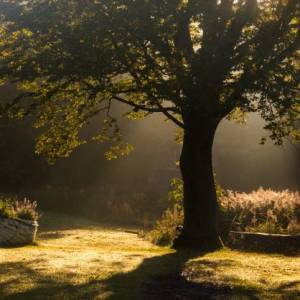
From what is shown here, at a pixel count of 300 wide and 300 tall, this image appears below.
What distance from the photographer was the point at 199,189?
16.2 metres

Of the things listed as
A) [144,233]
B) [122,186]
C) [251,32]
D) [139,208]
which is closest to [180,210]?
[144,233]

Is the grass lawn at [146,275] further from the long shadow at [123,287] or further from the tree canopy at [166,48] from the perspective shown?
the tree canopy at [166,48]

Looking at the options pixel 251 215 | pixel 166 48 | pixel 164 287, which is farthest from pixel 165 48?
pixel 251 215

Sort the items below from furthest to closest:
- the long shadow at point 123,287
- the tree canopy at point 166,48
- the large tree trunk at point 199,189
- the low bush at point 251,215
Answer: the low bush at point 251,215 < the large tree trunk at point 199,189 < the tree canopy at point 166,48 < the long shadow at point 123,287

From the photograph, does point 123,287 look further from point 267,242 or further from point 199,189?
point 267,242

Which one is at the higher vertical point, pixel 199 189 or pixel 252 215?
pixel 199 189

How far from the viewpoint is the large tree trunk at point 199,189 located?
16.1 meters

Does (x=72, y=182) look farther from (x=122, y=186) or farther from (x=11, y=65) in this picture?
(x=11, y=65)

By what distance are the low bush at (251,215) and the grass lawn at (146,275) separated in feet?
9.93

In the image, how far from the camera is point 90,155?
37.7 metres

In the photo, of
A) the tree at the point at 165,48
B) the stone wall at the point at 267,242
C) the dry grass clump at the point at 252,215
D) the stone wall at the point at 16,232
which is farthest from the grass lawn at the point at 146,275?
the tree at the point at 165,48

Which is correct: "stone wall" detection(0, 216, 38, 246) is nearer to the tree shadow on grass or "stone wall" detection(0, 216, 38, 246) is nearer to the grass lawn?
the grass lawn

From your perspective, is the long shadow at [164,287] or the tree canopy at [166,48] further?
the tree canopy at [166,48]

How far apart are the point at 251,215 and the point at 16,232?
25.8ft
